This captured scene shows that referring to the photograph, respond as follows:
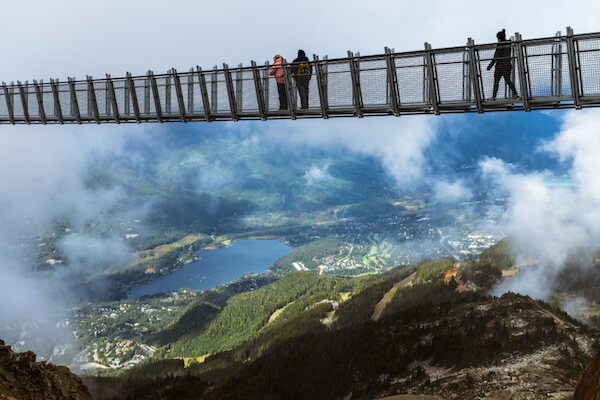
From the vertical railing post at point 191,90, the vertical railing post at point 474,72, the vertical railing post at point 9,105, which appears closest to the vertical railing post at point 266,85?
the vertical railing post at point 191,90

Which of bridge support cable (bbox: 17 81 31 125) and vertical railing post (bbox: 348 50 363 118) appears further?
bridge support cable (bbox: 17 81 31 125)

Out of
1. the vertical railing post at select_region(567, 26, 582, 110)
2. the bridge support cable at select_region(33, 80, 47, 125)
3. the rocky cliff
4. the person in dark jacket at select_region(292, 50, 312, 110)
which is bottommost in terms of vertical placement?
the rocky cliff

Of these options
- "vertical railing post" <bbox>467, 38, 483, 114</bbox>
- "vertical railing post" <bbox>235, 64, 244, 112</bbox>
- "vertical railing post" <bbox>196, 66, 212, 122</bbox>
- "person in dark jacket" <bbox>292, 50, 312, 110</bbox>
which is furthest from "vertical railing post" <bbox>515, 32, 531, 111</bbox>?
"vertical railing post" <bbox>196, 66, 212, 122</bbox>

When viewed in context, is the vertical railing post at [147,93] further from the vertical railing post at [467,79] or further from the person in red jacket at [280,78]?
the vertical railing post at [467,79]

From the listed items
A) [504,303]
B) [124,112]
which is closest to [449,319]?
[504,303]

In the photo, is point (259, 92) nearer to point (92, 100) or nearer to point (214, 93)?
point (214, 93)

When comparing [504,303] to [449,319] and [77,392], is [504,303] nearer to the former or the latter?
[449,319]

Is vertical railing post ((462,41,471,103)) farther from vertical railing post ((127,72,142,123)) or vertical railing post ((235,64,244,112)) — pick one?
vertical railing post ((127,72,142,123))
